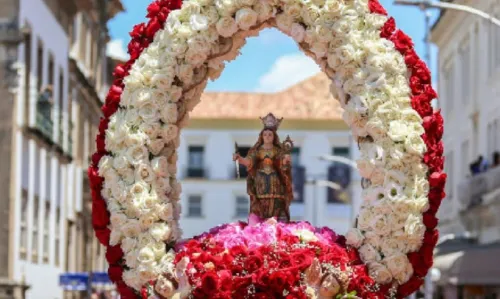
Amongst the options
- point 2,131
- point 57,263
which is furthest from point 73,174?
point 2,131

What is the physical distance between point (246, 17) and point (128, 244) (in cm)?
179

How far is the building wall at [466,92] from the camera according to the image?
117 ft

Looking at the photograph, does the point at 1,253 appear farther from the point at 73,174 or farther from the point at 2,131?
the point at 73,174

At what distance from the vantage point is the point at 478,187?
35.4 m

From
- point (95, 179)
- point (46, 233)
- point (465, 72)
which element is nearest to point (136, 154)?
point (95, 179)

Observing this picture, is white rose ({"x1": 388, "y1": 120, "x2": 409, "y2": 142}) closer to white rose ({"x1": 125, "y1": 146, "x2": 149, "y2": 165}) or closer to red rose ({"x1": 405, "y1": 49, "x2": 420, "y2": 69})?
red rose ({"x1": 405, "y1": 49, "x2": 420, "y2": 69})

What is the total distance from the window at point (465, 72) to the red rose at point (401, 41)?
3020cm

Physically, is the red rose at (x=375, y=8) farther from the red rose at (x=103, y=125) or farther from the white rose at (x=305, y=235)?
the red rose at (x=103, y=125)

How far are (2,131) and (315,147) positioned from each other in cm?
4477

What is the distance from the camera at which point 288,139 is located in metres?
10.5

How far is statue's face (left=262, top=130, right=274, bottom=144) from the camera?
411 inches

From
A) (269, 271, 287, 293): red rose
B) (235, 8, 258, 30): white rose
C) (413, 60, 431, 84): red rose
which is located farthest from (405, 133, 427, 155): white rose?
(235, 8, 258, 30): white rose

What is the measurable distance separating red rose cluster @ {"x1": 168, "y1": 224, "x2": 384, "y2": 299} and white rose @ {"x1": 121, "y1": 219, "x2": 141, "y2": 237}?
1.22 feet

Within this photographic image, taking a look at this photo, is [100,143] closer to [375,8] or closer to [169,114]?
[169,114]
